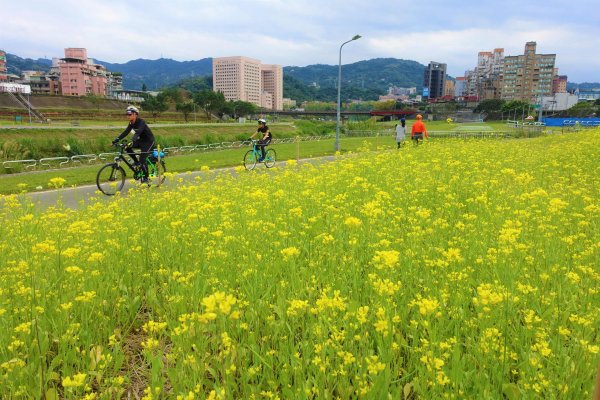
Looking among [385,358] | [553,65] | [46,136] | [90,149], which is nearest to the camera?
[385,358]

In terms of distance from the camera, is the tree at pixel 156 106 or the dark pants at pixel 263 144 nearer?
the dark pants at pixel 263 144

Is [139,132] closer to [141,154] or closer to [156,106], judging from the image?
[141,154]

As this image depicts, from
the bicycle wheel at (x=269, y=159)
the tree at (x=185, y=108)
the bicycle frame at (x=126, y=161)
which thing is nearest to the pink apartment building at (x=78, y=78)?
the tree at (x=185, y=108)

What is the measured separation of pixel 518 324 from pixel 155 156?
10.6 metres

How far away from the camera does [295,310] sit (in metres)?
2.84

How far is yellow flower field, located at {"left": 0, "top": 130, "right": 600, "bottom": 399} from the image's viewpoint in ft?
8.18

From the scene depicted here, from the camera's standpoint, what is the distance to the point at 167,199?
6914mm

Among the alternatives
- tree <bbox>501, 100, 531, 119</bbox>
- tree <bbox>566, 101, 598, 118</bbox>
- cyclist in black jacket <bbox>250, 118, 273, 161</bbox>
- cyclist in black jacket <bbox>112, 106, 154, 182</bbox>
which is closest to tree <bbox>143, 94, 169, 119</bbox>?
cyclist in black jacket <bbox>250, 118, 273, 161</bbox>

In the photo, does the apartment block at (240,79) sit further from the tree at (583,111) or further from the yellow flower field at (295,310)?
the yellow flower field at (295,310)

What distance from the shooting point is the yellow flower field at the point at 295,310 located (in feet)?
8.18

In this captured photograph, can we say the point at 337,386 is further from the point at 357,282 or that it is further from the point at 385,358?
the point at 357,282

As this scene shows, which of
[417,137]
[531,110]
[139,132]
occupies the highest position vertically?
[531,110]

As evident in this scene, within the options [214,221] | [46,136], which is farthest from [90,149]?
[214,221]

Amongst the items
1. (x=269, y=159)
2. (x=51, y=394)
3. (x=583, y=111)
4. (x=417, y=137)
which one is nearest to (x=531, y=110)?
(x=583, y=111)
